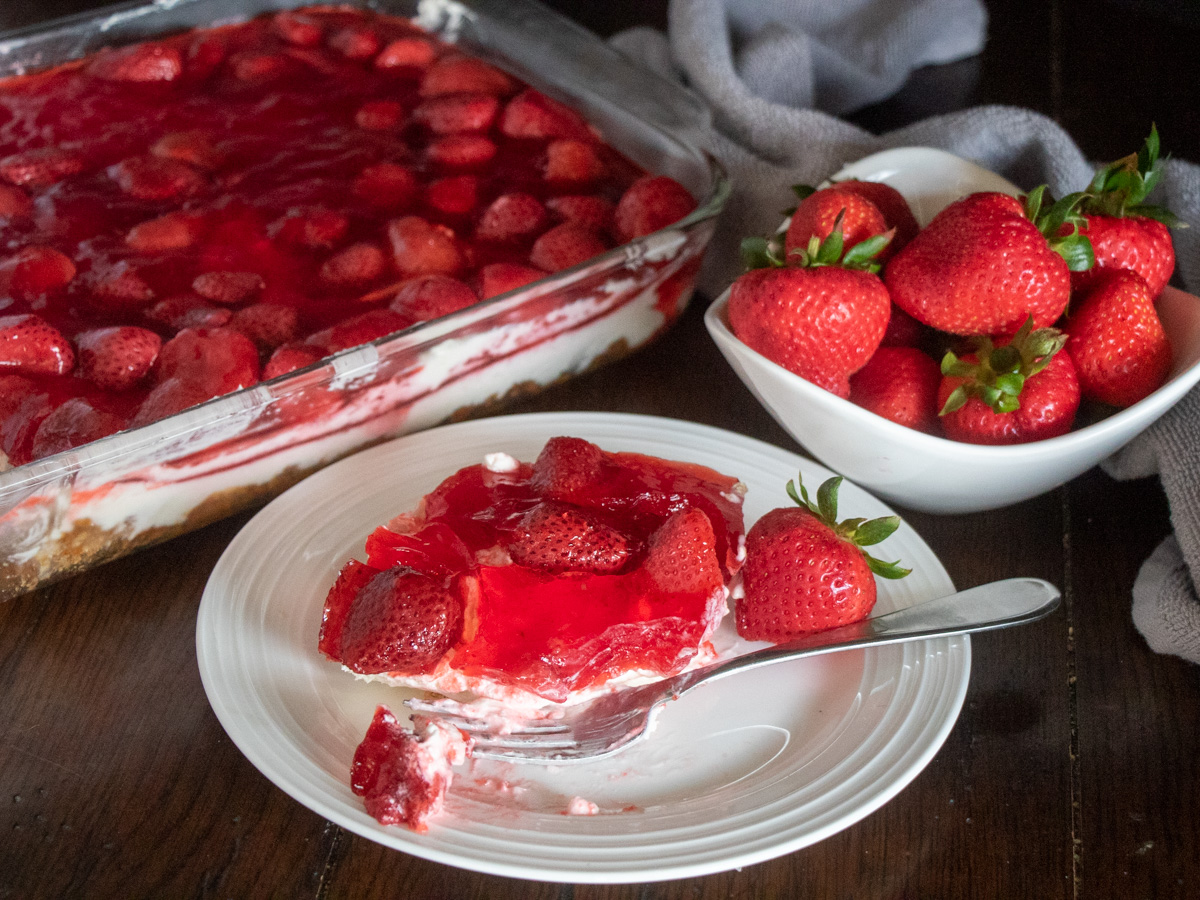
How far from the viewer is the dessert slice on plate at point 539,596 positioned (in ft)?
2.71

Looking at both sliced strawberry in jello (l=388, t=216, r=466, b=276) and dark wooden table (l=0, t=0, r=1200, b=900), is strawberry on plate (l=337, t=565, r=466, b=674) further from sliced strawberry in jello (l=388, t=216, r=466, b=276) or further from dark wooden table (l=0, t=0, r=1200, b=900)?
sliced strawberry in jello (l=388, t=216, r=466, b=276)

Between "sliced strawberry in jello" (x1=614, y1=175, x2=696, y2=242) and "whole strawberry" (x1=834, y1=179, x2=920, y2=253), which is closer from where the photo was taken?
"whole strawberry" (x1=834, y1=179, x2=920, y2=253)

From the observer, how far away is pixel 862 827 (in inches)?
32.4

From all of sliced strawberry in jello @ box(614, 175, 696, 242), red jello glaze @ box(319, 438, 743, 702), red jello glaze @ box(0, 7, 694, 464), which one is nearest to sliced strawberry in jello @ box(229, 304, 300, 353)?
red jello glaze @ box(0, 7, 694, 464)

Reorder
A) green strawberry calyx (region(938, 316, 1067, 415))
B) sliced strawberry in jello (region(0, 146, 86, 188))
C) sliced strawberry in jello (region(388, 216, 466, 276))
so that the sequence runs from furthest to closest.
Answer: sliced strawberry in jello (region(0, 146, 86, 188)) → sliced strawberry in jello (region(388, 216, 466, 276)) → green strawberry calyx (region(938, 316, 1067, 415))

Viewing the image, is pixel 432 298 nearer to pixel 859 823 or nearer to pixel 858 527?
pixel 858 527

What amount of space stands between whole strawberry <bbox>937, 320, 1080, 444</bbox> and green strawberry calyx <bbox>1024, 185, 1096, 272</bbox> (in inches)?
3.2

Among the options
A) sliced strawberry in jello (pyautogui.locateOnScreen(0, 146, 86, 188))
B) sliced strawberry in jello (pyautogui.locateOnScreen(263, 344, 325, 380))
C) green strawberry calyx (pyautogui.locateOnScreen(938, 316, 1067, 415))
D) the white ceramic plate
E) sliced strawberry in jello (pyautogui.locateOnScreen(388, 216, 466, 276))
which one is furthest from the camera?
sliced strawberry in jello (pyautogui.locateOnScreen(0, 146, 86, 188))

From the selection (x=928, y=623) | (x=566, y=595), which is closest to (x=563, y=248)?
(x=566, y=595)

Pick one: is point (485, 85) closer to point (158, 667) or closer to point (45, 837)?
point (158, 667)

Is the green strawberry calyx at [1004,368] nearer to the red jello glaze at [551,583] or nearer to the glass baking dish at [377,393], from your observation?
the red jello glaze at [551,583]

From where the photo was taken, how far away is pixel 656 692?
0.87 meters

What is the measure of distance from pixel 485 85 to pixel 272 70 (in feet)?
1.05

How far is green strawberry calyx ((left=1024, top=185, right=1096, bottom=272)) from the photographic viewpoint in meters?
1.01
